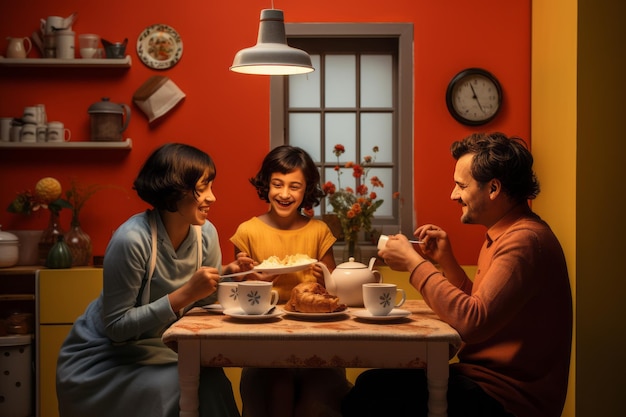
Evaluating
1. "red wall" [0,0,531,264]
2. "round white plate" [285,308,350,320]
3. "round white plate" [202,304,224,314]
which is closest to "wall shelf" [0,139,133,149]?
"red wall" [0,0,531,264]

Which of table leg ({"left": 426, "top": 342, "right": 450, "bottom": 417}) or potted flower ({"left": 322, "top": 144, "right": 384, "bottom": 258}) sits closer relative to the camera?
table leg ({"left": 426, "top": 342, "right": 450, "bottom": 417})

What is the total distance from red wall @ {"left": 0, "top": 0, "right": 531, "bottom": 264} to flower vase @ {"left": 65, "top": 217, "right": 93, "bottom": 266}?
0.69 ft

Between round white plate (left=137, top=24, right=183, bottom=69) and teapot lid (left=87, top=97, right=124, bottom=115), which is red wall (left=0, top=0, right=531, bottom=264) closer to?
round white plate (left=137, top=24, right=183, bottom=69)

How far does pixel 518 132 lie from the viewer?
175 inches

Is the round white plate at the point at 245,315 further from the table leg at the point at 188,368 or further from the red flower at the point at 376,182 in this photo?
the red flower at the point at 376,182

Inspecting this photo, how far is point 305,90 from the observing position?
4.63 metres

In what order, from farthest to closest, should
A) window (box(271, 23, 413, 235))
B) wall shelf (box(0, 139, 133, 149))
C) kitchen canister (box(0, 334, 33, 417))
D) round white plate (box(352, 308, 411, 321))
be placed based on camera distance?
window (box(271, 23, 413, 235))
wall shelf (box(0, 139, 133, 149))
kitchen canister (box(0, 334, 33, 417))
round white plate (box(352, 308, 411, 321))

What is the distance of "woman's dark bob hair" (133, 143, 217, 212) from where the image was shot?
106 inches

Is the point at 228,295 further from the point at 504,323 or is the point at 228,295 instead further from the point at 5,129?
the point at 5,129

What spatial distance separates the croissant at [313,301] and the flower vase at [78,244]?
2054 mm

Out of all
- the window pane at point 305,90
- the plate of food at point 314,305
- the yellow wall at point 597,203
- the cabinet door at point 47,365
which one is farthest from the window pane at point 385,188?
the plate of food at point 314,305

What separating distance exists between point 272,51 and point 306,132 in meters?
1.85

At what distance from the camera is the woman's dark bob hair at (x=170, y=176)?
2691mm

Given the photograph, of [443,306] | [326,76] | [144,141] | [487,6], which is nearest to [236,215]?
[144,141]
